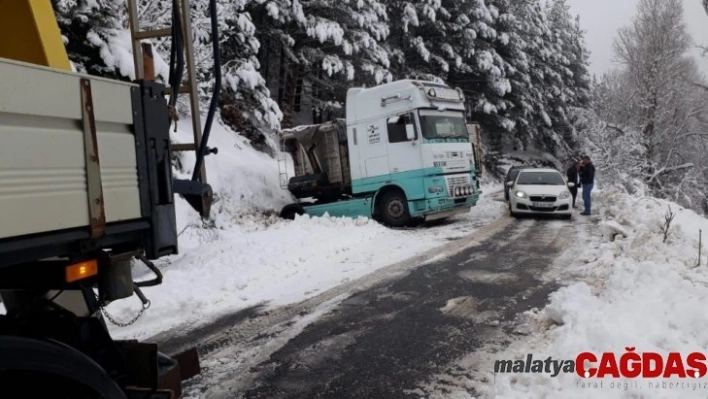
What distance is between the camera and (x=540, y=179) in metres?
15.8

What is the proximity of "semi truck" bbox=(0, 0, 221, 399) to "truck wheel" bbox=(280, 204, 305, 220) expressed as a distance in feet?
38.0

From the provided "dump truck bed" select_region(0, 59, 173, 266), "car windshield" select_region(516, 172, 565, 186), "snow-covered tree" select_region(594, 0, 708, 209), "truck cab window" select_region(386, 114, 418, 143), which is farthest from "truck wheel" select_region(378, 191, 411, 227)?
"snow-covered tree" select_region(594, 0, 708, 209)

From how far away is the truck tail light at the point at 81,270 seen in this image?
228cm

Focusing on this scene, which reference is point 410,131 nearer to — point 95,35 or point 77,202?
point 95,35

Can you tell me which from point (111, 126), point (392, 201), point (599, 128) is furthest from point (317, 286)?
point (599, 128)

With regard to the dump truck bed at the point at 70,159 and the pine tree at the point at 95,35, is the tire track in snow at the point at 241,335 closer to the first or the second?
the dump truck bed at the point at 70,159

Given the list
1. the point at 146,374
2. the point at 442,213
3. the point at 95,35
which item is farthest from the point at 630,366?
the point at 442,213

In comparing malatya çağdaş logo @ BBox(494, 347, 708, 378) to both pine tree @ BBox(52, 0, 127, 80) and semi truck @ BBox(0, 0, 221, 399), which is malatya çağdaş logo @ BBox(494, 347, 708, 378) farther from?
pine tree @ BBox(52, 0, 127, 80)

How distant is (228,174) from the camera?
47.3 feet

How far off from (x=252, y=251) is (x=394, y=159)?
18.4 feet

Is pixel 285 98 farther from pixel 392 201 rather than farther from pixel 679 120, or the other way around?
pixel 679 120

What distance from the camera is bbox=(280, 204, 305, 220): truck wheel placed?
48.3 feet

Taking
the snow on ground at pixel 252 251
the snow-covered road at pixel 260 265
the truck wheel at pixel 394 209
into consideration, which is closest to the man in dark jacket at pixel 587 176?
the snow on ground at pixel 252 251

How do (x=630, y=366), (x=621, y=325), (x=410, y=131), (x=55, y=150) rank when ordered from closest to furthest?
(x=55, y=150)
(x=630, y=366)
(x=621, y=325)
(x=410, y=131)
